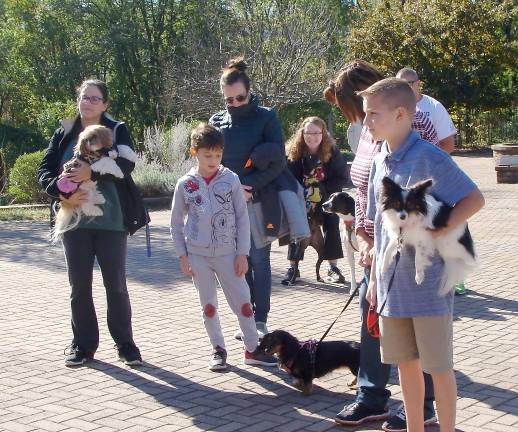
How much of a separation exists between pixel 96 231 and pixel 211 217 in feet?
2.87

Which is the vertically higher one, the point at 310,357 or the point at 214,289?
the point at 214,289

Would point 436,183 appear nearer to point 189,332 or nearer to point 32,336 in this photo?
point 189,332

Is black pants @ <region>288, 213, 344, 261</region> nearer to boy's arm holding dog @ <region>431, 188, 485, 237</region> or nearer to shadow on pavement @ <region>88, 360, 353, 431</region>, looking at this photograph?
shadow on pavement @ <region>88, 360, 353, 431</region>

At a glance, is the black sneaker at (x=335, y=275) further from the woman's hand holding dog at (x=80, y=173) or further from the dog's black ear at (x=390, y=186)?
the dog's black ear at (x=390, y=186)

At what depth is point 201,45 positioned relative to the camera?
30969 mm

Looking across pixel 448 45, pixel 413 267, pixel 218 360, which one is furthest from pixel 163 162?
pixel 413 267

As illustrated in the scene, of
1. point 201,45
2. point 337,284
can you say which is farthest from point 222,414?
point 201,45

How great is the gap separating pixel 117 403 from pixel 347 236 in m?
3.71

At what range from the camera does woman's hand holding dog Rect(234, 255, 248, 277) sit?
607 centimetres

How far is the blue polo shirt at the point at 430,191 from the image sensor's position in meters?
3.99

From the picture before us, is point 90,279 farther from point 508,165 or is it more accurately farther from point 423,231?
point 508,165

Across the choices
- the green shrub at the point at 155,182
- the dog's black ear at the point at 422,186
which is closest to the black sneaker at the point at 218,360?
the dog's black ear at the point at 422,186

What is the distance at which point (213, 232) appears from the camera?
19.8 feet

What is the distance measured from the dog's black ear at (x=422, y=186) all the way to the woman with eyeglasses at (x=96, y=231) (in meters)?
2.91
